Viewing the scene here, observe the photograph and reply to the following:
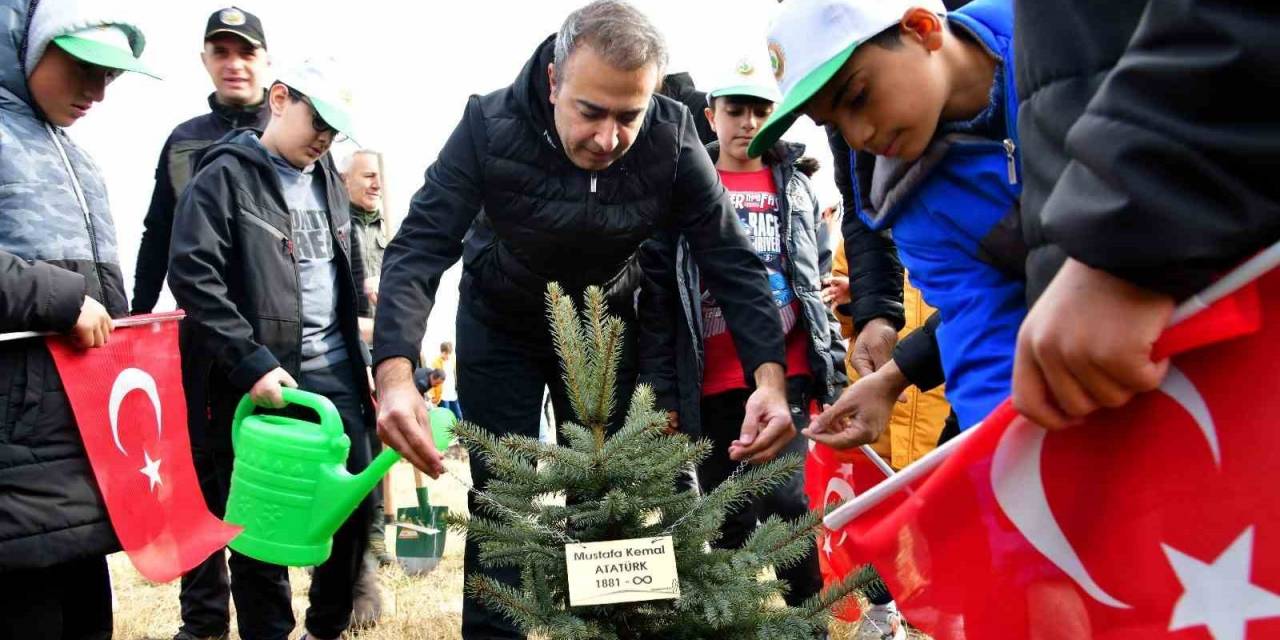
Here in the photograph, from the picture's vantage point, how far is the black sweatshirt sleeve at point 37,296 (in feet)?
7.34

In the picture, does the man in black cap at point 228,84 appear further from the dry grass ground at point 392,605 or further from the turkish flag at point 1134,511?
the turkish flag at point 1134,511

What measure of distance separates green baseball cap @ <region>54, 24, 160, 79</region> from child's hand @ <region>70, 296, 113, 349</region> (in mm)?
552

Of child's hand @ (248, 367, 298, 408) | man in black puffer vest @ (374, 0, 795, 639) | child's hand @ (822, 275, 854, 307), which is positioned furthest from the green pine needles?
child's hand @ (822, 275, 854, 307)

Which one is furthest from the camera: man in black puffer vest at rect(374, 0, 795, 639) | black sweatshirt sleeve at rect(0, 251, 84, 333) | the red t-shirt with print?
the red t-shirt with print

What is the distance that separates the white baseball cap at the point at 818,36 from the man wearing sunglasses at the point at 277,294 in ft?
7.01

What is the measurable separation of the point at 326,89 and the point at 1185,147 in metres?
3.17

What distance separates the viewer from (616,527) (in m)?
1.76

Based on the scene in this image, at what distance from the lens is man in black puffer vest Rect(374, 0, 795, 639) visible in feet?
8.70

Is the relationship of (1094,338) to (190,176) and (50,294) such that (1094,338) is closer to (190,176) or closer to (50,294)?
(50,294)

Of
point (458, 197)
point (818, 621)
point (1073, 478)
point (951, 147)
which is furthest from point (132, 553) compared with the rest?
point (1073, 478)

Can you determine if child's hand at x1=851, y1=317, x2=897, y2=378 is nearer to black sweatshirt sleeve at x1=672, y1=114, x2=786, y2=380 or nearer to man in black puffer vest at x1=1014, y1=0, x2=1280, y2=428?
black sweatshirt sleeve at x1=672, y1=114, x2=786, y2=380

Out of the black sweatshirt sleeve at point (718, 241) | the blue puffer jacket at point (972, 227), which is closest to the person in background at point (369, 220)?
the black sweatshirt sleeve at point (718, 241)

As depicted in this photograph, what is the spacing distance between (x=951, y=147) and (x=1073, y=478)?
87 centimetres

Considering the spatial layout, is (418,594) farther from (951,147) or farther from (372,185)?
(951,147)
